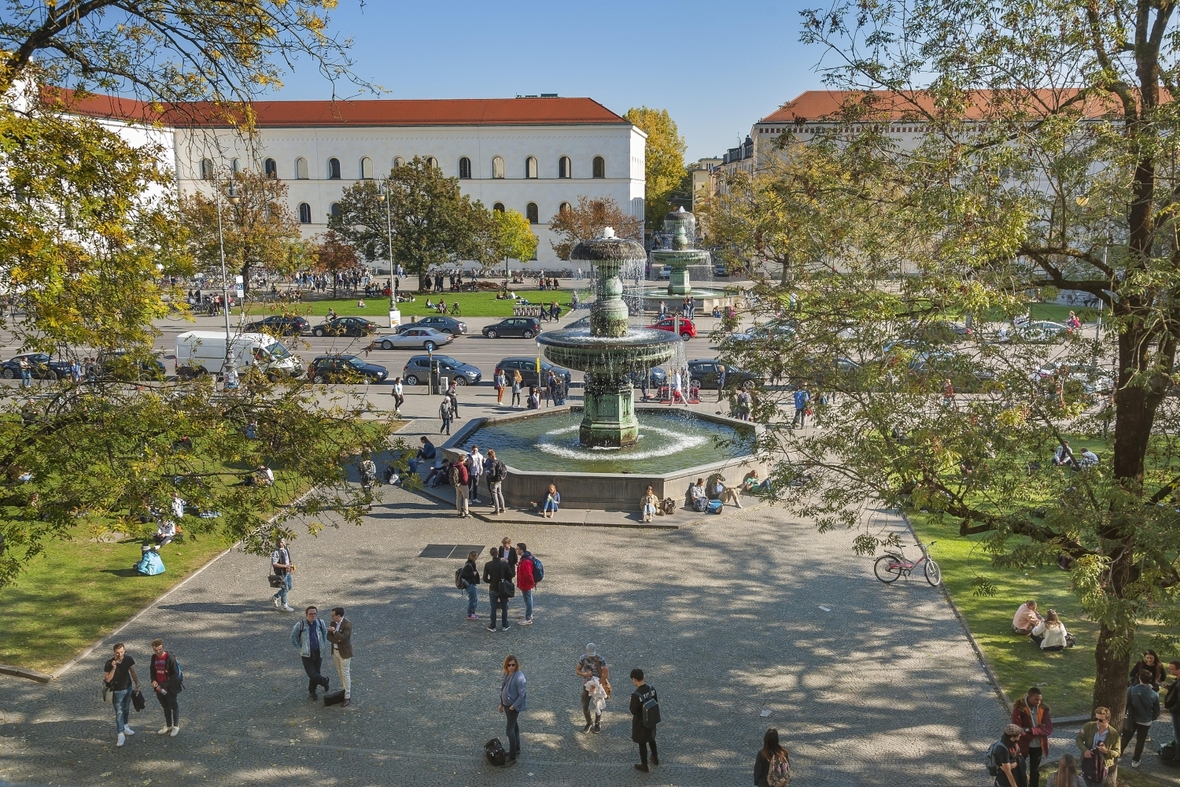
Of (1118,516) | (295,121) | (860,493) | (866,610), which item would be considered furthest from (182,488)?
(295,121)

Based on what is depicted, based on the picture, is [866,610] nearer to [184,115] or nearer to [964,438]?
[964,438]

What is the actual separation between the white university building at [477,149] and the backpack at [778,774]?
7817 centimetres

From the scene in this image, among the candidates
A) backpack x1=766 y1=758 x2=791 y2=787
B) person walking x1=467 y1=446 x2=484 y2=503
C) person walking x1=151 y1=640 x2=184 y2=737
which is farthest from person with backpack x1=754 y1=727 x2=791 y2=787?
person walking x1=467 y1=446 x2=484 y2=503

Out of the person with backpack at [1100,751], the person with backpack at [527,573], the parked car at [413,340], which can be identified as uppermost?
the parked car at [413,340]

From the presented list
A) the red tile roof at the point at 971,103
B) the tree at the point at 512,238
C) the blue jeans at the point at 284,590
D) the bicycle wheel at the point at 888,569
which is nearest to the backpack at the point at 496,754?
the blue jeans at the point at 284,590

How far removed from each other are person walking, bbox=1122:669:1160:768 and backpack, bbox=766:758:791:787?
4474 mm

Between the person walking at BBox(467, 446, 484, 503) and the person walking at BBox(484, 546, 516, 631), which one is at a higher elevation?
the person walking at BBox(467, 446, 484, 503)

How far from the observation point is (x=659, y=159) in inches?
4486

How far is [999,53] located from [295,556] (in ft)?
46.7

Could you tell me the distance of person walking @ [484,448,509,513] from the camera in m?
20.1

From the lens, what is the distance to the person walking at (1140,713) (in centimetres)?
1042

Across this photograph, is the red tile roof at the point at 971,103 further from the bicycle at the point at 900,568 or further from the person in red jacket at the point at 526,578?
the bicycle at the point at 900,568

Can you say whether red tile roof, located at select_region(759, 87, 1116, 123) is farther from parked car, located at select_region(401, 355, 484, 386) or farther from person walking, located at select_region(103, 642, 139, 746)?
parked car, located at select_region(401, 355, 484, 386)

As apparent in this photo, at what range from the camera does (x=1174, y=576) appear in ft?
28.7
